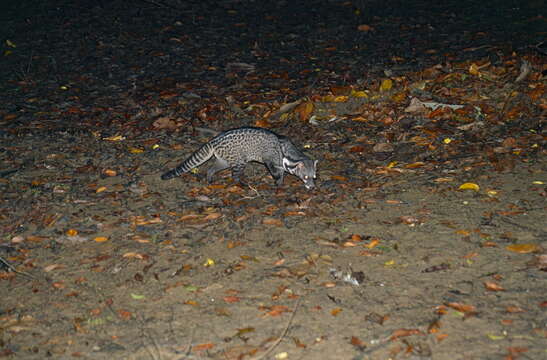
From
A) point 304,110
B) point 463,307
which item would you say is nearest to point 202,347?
point 463,307

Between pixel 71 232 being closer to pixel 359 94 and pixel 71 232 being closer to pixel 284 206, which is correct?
pixel 284 206

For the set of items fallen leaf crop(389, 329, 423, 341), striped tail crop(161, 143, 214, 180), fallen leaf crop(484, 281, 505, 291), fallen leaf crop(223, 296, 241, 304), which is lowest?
striped tail crop(161, 143, 214, 180)

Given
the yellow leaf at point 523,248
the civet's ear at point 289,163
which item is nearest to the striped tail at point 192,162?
the civet's ear at point 289,163

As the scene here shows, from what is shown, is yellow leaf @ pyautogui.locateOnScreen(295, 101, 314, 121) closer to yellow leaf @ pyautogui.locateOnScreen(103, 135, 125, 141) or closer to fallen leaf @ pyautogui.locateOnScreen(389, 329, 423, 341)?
yellow leaf @ pyautogui.locateOnScreen(103, 135, 125, 141)

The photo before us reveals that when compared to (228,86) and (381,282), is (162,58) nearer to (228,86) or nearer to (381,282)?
(228,86)

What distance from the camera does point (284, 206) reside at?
659cm

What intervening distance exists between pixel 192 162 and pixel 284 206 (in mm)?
1466

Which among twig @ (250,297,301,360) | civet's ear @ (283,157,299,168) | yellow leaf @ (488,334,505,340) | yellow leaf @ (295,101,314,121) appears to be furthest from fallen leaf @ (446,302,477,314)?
yellow leaf @ (295,101,314,121)

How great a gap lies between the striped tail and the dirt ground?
0.42ft

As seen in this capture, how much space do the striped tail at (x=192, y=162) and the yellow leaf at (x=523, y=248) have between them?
3.70 m

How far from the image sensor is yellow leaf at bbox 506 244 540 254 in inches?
209

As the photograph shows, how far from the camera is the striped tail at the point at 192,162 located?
7293 millimetres

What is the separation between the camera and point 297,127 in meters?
8.76

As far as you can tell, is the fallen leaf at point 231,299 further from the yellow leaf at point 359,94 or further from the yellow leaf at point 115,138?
the yellow leaf at point 359,94
